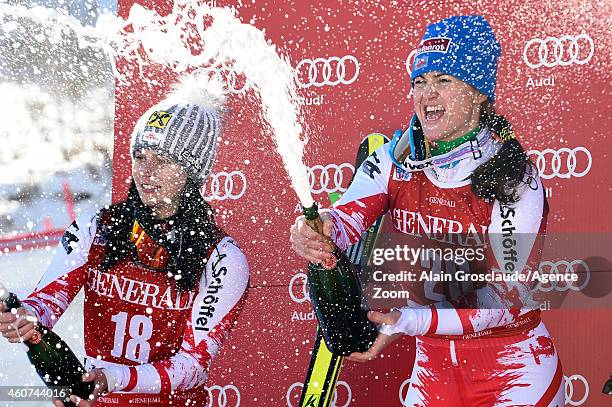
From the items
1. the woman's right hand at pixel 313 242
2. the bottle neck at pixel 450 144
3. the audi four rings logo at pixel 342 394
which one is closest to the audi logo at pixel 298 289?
the audi four rings logo at pixel 342 394

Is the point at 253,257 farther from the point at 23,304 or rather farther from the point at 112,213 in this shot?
the point at 23,304

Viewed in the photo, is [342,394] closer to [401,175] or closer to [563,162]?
[401,175]

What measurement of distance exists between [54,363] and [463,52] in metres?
1.37

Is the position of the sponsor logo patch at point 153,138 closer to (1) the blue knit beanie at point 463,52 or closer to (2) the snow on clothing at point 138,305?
(2) the snow on clothing at point 138,305

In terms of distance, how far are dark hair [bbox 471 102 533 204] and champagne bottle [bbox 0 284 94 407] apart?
1162 mm

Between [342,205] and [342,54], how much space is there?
2.40ft

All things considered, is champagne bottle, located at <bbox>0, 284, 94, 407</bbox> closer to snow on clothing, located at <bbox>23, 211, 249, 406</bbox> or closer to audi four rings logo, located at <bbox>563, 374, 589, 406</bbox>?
snow on clothing, located at <bbox>23, 211, 249, 406</bbox>

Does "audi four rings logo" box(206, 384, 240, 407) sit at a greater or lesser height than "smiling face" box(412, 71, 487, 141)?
lesser

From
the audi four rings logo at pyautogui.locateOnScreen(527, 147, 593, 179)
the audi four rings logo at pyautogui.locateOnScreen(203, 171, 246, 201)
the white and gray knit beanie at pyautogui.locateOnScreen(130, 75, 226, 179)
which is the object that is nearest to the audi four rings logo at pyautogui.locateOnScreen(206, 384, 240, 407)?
the audi four rings logo at pyautogui.locateOnScreen(203, 171, 246, 201)

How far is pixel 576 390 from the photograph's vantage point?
277 cm

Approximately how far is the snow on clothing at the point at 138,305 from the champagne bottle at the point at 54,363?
183 millimetres

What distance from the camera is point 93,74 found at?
3.21 meters

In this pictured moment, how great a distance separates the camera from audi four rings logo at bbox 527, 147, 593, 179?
2748mm

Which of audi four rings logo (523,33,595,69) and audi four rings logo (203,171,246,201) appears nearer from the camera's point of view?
audi four rings logo (523,33,595,69)
